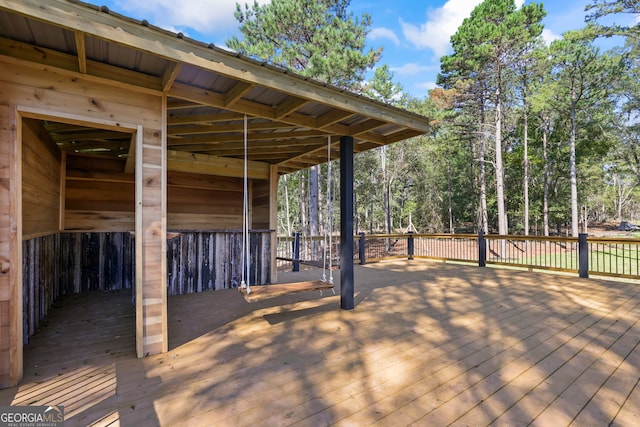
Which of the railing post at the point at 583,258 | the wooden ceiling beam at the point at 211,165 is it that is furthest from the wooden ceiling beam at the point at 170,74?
the railing post at the point at 583,258

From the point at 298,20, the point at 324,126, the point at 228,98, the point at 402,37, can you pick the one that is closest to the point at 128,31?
the point at 228,98

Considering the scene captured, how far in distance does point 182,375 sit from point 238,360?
42cm

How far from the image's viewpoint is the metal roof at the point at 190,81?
1.72m

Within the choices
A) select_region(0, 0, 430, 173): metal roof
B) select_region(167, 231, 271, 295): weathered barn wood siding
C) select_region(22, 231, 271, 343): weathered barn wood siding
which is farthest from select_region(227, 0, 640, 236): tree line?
select_region(0, 0, 430, 173): metal roof

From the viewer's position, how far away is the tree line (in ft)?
31.7

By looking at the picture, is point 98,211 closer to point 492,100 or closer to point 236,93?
point 236,93

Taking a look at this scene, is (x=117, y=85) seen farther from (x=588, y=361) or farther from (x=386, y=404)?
(x=588, y=361)

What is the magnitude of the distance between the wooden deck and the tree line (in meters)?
3.19

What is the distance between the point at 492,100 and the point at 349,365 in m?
14.9

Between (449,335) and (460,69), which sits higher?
(460,69)

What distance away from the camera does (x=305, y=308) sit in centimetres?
379

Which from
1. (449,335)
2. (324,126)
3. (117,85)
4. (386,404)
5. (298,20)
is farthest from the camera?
(298,20)

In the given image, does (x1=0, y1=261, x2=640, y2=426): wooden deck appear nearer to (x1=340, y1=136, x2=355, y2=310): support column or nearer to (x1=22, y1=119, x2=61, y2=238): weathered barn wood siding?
(x1=340, y1=136, x2=355, y2=310): support column

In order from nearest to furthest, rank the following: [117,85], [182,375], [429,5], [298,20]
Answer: [182,375] → [117,85] → [298,20] → [429,5]
